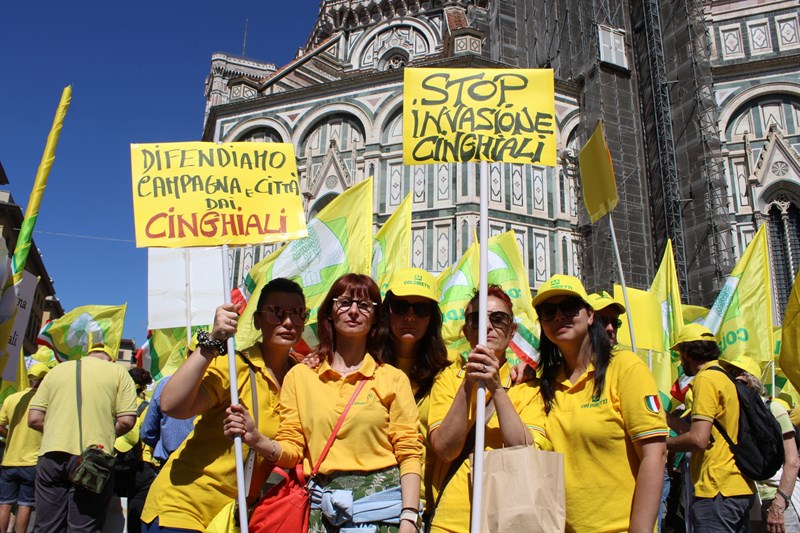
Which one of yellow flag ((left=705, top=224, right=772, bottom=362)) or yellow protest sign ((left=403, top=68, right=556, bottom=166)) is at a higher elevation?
yellow protest sign ((left=403, top=68, right=556, bottom=166))

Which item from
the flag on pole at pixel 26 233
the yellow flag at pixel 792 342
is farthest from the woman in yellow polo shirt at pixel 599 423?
the flag on pole at pixel 26 233

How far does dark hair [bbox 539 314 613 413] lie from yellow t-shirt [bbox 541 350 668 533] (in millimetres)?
37

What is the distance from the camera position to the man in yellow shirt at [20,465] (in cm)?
614

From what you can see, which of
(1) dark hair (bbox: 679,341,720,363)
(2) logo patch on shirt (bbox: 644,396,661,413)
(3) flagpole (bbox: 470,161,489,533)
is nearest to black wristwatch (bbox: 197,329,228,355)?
(3) flagpole (bbox: 470,161,489,533)

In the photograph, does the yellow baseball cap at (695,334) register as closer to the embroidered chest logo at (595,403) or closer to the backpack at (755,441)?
the backpack at (755,441)

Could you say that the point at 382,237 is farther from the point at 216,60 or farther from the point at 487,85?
the point at 216,60

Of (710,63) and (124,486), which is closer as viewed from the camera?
(124,486)

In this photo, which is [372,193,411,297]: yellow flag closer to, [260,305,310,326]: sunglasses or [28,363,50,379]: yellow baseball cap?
[28,363,50,379]: yellow baseball cap

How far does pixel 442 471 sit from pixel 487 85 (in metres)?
2.23

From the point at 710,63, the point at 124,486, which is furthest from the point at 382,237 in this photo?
the point at 710,63

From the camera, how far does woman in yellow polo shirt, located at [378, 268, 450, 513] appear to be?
342cm

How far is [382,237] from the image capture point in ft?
28.1

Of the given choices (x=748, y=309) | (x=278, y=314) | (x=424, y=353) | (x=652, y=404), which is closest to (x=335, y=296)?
(x=278, y=314)

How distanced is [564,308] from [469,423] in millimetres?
710
